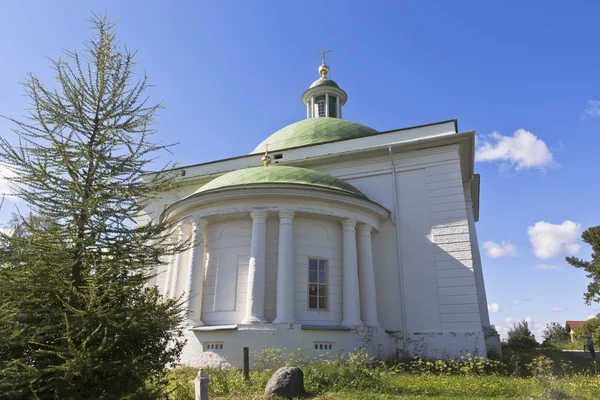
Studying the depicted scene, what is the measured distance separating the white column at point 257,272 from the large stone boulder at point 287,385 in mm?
3828

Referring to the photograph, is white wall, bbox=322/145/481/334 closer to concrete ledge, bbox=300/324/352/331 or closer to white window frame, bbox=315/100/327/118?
concrete ledge, bbox=300/324/352/331

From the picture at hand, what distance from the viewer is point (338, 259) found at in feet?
42.3

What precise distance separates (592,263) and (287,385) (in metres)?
35.0

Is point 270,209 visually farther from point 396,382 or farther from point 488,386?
point 488,386

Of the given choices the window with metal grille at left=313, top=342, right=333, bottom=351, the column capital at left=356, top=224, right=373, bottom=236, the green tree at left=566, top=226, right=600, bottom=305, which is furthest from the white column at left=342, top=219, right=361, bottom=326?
the green tree at left=566, top=226, right=600, bottom=305

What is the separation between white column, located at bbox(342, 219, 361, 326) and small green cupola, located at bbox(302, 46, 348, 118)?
11131 millimetres

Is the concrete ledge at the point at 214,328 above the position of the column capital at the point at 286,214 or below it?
below

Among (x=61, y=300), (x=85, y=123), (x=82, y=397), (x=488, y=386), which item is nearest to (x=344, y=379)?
(x=488, y=386)

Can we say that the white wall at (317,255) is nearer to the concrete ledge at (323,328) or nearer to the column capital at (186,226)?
the concrete ledge at (323,328)

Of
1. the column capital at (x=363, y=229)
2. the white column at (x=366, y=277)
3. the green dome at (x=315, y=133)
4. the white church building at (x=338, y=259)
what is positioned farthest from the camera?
the green dome at (x=315, y=133)

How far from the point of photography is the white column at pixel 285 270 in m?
11.3

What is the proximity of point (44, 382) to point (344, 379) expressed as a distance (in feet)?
17.1

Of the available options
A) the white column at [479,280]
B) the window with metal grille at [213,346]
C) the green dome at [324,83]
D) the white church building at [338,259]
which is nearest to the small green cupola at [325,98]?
the green dome at [324,83]

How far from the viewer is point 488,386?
8.27 m
